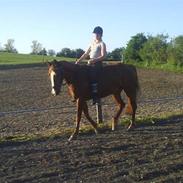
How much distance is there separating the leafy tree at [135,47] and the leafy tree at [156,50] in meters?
1.98

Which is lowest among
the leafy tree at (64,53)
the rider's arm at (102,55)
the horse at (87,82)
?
the leafy tree at (64,53)

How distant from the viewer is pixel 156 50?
47.2 meters

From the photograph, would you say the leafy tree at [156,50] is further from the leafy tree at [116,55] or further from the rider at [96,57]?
the rider at [96,57]

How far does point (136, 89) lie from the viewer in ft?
36.9

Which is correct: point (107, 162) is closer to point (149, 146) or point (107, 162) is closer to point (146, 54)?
point (149, 146)

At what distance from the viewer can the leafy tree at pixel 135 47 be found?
165ft

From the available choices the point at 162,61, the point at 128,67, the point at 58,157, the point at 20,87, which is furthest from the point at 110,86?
the point at 162,61

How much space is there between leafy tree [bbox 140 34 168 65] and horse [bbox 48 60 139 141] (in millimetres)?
35283

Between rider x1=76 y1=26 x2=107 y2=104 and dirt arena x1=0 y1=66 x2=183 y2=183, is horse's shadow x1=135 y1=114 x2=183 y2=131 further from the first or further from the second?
rider x1=76 y1=26 x2=107 y2=104

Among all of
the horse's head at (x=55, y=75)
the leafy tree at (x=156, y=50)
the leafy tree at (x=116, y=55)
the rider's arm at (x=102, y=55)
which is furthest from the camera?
the leafy tree at (x=116, y=55)

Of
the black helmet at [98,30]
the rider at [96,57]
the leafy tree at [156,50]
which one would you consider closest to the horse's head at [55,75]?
the rider at [96,57]

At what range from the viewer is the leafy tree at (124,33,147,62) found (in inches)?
1982

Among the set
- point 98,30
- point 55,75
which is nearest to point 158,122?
point 98,30

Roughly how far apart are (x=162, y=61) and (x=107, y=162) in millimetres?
39193
